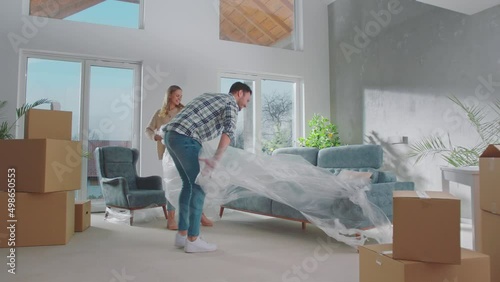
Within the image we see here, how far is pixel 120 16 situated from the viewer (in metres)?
5.02

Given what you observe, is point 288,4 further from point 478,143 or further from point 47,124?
point 47,124

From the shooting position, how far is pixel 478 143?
12.7 feet

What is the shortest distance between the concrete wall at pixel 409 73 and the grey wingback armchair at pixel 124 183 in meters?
3.05

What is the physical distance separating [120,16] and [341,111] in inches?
139

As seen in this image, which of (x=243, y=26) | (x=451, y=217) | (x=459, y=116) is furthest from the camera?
(x=243, y=26)

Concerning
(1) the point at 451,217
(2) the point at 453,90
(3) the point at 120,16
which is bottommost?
(1) the point at 451,217

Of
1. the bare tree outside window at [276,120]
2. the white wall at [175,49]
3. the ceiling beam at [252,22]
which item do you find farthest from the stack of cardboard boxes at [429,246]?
the ceiling beam at [252,22]

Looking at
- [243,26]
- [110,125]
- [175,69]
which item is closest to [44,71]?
[110,125]

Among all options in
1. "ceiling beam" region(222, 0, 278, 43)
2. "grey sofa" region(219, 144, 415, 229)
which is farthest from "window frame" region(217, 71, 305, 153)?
"grey sofa" region(219, 144, 415, 229)

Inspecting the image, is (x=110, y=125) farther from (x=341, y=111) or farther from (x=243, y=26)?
(x=341, y=111)

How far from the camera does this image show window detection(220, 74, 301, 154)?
19.0 ft

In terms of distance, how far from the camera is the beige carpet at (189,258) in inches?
80.9

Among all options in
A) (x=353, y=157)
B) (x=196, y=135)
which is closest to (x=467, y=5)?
(x=353, y=157)

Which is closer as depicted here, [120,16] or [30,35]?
[30,35]
